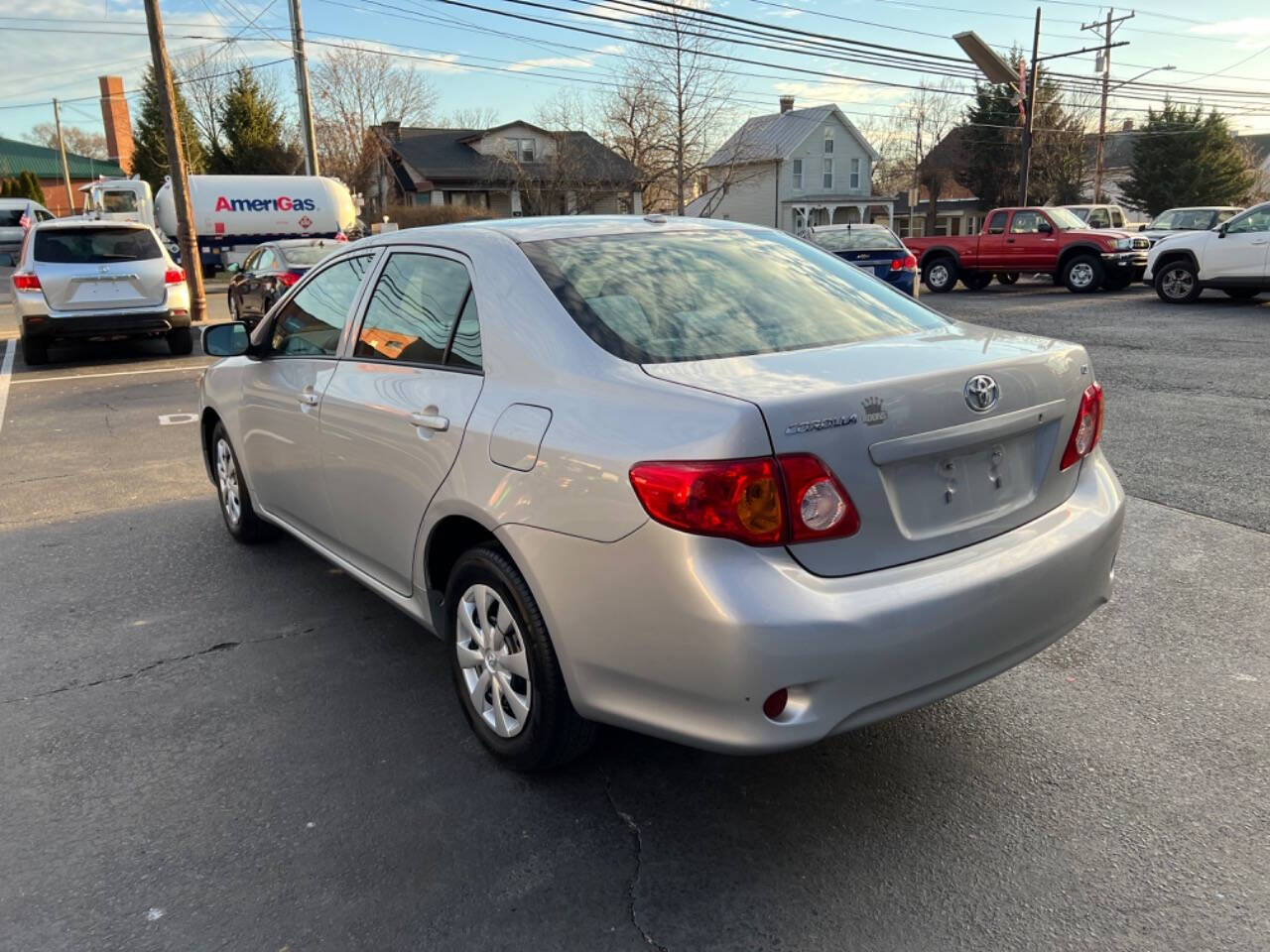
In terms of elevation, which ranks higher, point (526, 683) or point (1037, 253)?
point (1037, 253)

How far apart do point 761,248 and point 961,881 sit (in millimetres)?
2249

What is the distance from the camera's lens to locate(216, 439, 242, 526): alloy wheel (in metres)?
5.23

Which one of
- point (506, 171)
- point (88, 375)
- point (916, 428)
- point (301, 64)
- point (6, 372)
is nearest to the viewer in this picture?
point (916, 428)

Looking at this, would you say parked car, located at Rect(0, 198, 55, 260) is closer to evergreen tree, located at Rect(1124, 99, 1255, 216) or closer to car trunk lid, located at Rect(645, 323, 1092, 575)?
car trunk lid, located at Rect(645, 323, 1092, 575)

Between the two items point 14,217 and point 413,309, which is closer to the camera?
point 413,309

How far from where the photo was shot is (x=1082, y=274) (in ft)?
67.9

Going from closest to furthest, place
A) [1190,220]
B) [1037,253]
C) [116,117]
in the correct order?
[1037,253] < [1190,220] < [116,117]

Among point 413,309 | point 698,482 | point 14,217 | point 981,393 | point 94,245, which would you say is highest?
point 14,217

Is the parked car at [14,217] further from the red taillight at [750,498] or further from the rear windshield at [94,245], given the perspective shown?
the red taillight at [750,498]

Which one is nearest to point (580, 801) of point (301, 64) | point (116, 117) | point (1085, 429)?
point (1085, 429)

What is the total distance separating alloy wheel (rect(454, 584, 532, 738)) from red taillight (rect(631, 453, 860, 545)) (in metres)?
0.76

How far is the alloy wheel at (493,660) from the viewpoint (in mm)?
2936

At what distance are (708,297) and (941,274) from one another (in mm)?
21578

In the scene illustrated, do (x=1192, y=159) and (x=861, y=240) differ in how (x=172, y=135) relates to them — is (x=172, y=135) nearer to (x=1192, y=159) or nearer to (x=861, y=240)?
(x=861, y=240)
